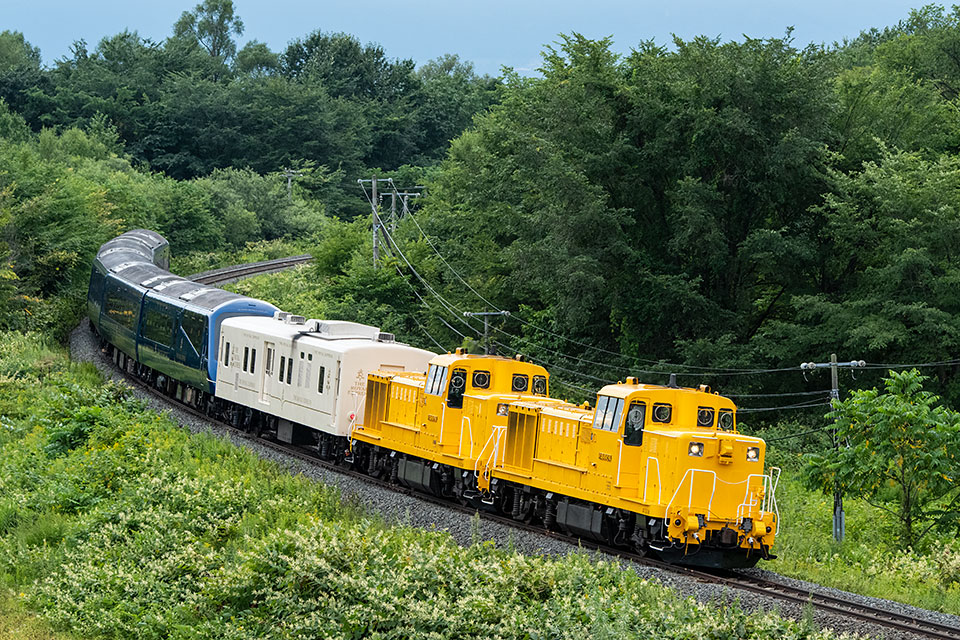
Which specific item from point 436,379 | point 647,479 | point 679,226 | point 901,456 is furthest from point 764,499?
point 679,226

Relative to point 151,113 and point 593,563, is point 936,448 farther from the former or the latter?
point 151,113

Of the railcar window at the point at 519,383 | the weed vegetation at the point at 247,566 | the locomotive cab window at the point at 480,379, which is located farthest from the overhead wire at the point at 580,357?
the weed vegetation at the point at 247,566

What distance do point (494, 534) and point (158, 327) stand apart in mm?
16905

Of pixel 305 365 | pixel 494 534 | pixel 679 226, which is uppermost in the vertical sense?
pixel 679 226

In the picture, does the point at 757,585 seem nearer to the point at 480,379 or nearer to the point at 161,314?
the point at 480,379

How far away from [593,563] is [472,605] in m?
3.55

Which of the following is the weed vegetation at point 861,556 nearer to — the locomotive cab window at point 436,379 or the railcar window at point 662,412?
the railcar window at point 662,412

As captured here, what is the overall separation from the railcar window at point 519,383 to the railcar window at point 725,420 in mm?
5299

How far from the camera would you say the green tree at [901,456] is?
69.3 feet

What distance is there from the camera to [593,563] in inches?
640

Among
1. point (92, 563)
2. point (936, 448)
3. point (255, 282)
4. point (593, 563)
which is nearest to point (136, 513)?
point (92, 563)

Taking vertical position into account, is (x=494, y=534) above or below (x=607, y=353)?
below

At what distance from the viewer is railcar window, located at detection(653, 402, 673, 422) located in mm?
17266

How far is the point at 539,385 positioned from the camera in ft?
74.1
